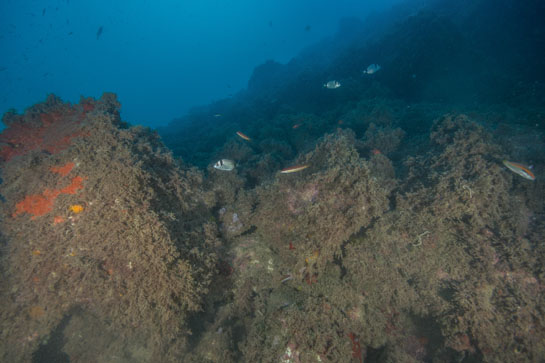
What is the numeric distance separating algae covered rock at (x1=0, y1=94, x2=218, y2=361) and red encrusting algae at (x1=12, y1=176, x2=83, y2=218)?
0.02m

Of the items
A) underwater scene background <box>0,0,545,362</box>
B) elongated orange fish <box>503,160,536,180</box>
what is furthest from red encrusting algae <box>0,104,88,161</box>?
elongated orange fish <box>503,160,536,180</box>

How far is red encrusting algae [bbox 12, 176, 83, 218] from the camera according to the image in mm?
3654

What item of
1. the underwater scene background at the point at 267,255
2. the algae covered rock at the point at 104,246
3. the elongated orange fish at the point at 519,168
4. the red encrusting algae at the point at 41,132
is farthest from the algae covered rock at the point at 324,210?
the red encrusting algae at the point at 41,132

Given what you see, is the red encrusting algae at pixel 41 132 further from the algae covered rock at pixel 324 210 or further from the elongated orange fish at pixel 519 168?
the elongated orange fish at pixel 519 168

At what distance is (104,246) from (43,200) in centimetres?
136

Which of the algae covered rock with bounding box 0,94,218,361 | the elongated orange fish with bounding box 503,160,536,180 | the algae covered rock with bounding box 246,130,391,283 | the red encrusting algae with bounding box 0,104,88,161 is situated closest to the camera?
the algae covered rock with bounding box 0,94,218,361

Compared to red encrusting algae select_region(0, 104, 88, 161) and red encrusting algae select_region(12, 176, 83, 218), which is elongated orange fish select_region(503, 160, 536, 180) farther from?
red encrusting algae select_region(0, 104, 88, 161)

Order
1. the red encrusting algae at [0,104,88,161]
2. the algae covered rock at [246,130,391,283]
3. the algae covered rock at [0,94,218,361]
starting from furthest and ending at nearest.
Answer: the red encrusting algae at [0,104,88,161] → the algae covered rock at [246,130,391,283] → the algae covered rock at [0,94,218,361]

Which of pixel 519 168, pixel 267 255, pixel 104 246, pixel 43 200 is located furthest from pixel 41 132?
pixel 519 168

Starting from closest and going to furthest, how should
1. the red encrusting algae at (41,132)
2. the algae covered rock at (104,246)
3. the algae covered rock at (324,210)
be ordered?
1. the algae covered rock at (104,246)
2. the algae covered rock at (324,210)
3. the red encrusting algae at (41,132)

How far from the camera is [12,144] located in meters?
4.89

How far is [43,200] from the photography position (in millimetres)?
3719

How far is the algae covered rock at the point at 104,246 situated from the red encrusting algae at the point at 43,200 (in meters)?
0.02

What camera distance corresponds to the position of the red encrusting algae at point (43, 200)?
3.65m
